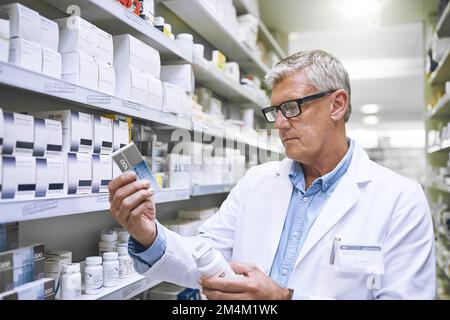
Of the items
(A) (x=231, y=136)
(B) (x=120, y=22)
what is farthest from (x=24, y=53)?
(A) (x=231, y=136)

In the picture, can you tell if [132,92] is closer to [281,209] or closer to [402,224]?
[281,209]

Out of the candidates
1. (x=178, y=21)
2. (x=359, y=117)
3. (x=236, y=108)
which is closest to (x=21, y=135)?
(x=178, y=21)

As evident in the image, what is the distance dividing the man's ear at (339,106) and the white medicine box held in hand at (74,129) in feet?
3.24

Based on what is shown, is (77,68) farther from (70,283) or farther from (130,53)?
(70,283)

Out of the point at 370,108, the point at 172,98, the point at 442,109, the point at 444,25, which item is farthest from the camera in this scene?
the point at 370,108

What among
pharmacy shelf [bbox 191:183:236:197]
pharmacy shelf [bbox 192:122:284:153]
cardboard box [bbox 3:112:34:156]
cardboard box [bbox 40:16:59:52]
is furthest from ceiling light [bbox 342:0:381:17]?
cardboard box [bbox 3:112:34:156]

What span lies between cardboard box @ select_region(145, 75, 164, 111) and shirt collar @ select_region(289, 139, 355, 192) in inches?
26.9

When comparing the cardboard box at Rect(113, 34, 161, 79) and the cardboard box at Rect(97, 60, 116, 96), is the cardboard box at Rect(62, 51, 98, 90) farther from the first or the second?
the cardboard box at Rect(113, 34, 161, 79)

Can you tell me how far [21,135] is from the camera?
1.14 m

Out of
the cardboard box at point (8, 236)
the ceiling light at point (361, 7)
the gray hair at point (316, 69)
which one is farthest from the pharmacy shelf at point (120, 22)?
the ceiling light at point (361, 7)

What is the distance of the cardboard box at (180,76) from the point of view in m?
2.13

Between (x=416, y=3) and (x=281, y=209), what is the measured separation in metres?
3.47

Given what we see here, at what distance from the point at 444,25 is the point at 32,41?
3.43 meters

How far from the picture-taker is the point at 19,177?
1117 millimetres
